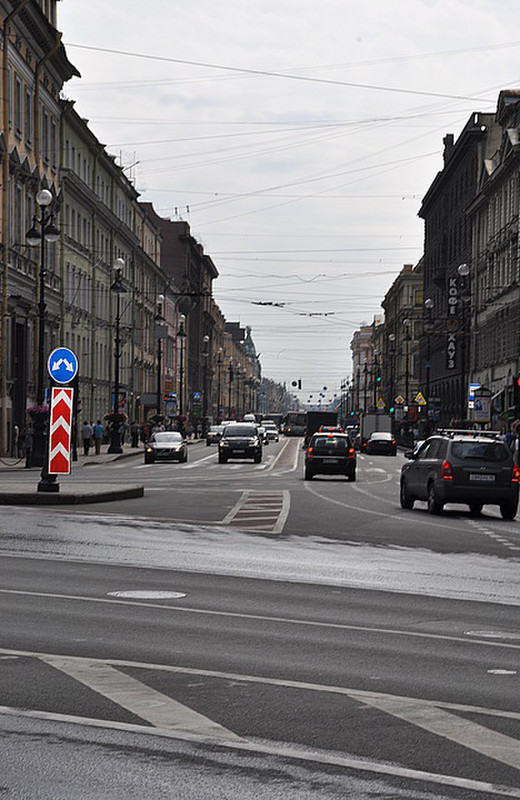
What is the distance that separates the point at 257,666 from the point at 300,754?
8.24ft

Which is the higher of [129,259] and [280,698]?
[129,259]

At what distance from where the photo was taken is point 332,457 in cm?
4281

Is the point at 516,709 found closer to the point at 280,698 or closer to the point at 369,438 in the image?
the point at 280,698

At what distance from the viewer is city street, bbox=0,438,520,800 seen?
19.9 ft

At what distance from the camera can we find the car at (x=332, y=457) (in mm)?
42719

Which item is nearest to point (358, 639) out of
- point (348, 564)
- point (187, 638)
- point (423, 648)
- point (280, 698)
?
point (423, 648)

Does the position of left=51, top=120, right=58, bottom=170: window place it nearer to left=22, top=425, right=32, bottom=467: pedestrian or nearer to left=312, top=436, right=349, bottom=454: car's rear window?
left=22, top=425, right=32, bottom=467: pedestrian

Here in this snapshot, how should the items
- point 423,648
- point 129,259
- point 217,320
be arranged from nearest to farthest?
point 423,648 < point 129,259 < point 217,320

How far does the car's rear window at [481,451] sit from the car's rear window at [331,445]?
15.4m

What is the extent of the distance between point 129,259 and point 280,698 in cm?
9342

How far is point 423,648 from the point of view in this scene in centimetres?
977

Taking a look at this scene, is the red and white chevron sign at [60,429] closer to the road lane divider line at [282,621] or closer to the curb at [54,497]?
the curb at [54,497]

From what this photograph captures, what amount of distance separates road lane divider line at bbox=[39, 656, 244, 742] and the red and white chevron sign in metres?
17.5

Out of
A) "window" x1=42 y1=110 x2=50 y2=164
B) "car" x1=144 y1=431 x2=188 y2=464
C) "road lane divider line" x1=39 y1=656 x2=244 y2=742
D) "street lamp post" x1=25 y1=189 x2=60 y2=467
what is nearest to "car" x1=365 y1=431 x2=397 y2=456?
"car" x1=144 y1=431 x2=188 y2=464
